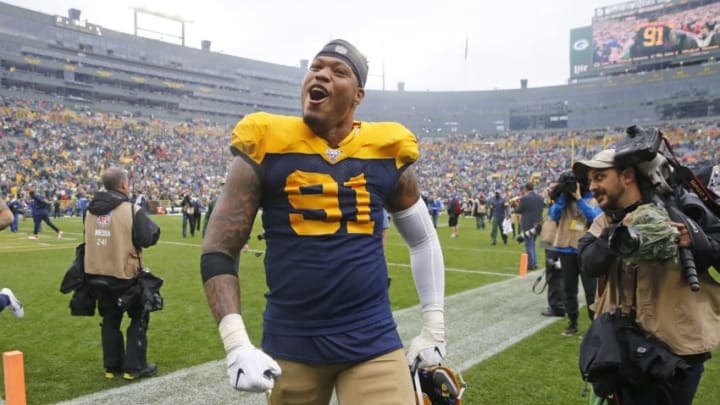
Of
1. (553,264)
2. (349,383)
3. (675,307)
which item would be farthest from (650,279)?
(553,264)

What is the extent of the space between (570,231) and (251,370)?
596cm

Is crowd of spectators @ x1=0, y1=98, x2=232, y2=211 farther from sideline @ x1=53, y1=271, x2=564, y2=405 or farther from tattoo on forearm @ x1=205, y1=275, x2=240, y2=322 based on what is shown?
tattoo on forearm @ x1=205, y1=275, x2=240, y2=322

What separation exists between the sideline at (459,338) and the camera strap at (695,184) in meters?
3.18

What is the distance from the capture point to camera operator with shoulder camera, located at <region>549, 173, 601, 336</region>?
666cm

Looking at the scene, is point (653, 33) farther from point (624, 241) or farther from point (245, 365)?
point (245, 365)

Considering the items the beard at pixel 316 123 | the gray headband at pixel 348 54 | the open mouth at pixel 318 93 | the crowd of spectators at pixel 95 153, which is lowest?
the beard at pixel 316 123

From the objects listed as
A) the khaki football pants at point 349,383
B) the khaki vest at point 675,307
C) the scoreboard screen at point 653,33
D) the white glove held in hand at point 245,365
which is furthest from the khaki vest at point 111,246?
the scoreboard screen at point 653,33

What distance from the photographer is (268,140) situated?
2154mm

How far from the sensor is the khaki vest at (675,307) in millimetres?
2514

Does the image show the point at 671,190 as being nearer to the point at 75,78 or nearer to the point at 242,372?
the point at 242,372

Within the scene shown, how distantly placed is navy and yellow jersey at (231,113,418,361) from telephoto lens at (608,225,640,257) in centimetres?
100

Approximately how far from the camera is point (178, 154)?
53.6 metres

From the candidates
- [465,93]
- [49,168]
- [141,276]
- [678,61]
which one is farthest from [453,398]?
[465,93]

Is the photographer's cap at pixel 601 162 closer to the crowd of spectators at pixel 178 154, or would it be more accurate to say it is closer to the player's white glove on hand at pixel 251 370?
the player's white glove on hand at pixel 251 370
